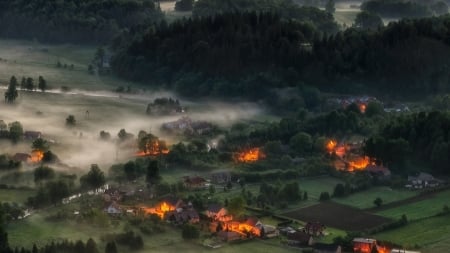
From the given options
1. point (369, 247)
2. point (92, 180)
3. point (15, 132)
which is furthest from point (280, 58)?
point (369, 247)

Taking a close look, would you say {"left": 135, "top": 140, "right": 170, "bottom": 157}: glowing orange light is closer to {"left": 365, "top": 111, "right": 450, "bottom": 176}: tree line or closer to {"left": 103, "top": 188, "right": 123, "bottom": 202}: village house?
{"left": 103, "top": 188, "right": 123, "bottom": 202}: village house

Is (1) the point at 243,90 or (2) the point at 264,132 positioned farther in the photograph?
(1) the point at 243,90

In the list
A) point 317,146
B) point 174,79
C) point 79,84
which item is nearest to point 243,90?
point 174,79

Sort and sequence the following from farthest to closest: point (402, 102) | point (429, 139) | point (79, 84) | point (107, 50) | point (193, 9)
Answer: point (193, 9) < point (107, 50) < point (79, 84) < point (402, 102) < point (429, 139)

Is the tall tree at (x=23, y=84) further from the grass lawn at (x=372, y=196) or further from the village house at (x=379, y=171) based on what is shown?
the grass lawn at (x=372, y=196)

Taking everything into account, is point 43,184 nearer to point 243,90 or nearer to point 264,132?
point 264,132

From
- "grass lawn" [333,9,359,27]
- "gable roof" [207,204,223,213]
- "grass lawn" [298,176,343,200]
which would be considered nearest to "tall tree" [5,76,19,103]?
"grass lawn" [298,176,343,200]

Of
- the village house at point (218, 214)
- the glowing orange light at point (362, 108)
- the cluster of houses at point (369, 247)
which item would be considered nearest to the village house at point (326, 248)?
the cluster of houses at point (369, 247)
